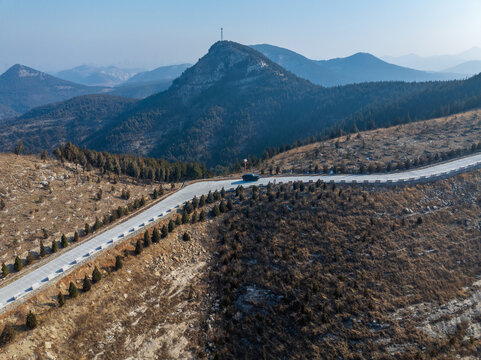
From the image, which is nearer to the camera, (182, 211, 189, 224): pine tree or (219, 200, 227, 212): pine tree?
(182, 211, 189, 224): pine tree

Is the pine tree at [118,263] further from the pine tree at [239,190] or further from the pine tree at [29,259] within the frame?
the pine tree at [239,190]

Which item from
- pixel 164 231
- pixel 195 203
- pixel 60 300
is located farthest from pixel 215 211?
pixel 60 300

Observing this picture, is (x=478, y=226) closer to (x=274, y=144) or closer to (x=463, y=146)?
(x=463, y=146)

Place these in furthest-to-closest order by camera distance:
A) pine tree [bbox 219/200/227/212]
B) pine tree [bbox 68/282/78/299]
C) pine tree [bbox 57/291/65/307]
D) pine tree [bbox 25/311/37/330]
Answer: pine tree [bbox 219/200/227/212], pine tree [bbox 68/282/78/299], pine tree [bbox 57/291/65/307], pine tree [bbox 25/311/37/330]

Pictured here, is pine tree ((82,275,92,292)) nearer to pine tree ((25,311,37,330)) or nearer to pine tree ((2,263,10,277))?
pine tree ((25,311,37,330))

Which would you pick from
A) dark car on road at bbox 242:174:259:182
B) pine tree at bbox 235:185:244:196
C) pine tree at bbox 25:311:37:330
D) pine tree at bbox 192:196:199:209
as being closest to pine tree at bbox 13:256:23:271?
pine tree at bbox 25:311:37:330

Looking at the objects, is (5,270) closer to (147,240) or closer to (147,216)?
(147,240)
